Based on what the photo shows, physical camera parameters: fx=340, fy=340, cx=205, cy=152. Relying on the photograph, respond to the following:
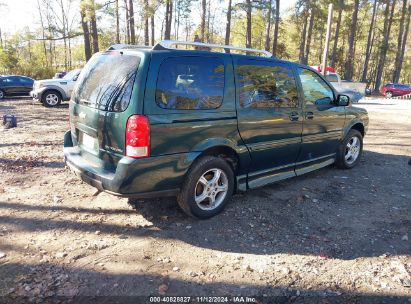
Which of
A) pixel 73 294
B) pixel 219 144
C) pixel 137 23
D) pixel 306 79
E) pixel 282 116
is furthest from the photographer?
pixel 137 23

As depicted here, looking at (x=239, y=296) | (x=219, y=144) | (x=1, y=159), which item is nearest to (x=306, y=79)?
(x=219, y=144)

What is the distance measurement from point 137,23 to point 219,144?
26325 millimetres

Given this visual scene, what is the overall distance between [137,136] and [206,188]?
3.68ft

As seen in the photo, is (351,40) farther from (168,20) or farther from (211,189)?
(211,189)

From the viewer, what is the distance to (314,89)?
5.18 metres

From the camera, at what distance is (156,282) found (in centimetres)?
288

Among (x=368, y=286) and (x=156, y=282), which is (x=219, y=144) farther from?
(x=368, y=286)

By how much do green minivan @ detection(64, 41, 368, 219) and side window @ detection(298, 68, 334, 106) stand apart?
31mm

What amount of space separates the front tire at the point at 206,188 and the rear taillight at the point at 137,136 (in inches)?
25.9

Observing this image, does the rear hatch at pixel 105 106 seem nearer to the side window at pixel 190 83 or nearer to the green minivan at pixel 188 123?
the green minivan at pixel 188 123

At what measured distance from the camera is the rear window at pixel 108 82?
11.2ft

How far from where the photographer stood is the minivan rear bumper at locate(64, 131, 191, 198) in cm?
331

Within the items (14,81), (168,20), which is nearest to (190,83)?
(14,81)

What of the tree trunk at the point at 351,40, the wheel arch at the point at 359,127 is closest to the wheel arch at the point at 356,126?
the wheel arch at the point at 359,127
